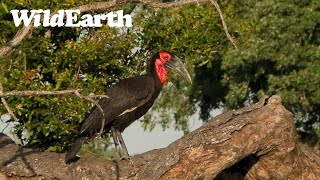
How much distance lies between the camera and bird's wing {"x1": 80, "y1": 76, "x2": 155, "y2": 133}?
14.4 metres

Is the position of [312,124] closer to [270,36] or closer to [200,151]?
[270,36]

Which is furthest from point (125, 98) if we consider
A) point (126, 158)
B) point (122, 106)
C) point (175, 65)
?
point (175, 65)

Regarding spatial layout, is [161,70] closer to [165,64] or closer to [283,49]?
[165,64]

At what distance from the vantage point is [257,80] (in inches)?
962

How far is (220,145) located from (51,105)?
4011mm

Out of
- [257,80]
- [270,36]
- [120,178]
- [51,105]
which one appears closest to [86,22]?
[51,105]

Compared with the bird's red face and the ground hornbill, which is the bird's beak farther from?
the ground hornbill

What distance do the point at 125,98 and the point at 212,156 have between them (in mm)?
2010

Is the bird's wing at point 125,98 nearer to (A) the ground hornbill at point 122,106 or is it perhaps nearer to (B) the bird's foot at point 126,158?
(A) the ground hornbill at point 122,106

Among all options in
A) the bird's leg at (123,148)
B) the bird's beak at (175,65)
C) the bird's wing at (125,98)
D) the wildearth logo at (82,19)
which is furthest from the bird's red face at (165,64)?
the wildearth logo at (82,19)

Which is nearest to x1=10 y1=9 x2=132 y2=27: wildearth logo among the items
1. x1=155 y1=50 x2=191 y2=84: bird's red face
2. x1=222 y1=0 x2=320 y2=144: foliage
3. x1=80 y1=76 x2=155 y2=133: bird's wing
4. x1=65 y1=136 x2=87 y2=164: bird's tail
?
x1=155 y1=50 x2=191 y2=84: bird's red face

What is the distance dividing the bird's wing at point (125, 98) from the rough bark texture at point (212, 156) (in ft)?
2.60

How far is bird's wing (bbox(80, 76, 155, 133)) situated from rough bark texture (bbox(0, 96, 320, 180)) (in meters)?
0.79

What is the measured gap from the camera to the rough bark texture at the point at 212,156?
1310 cm
